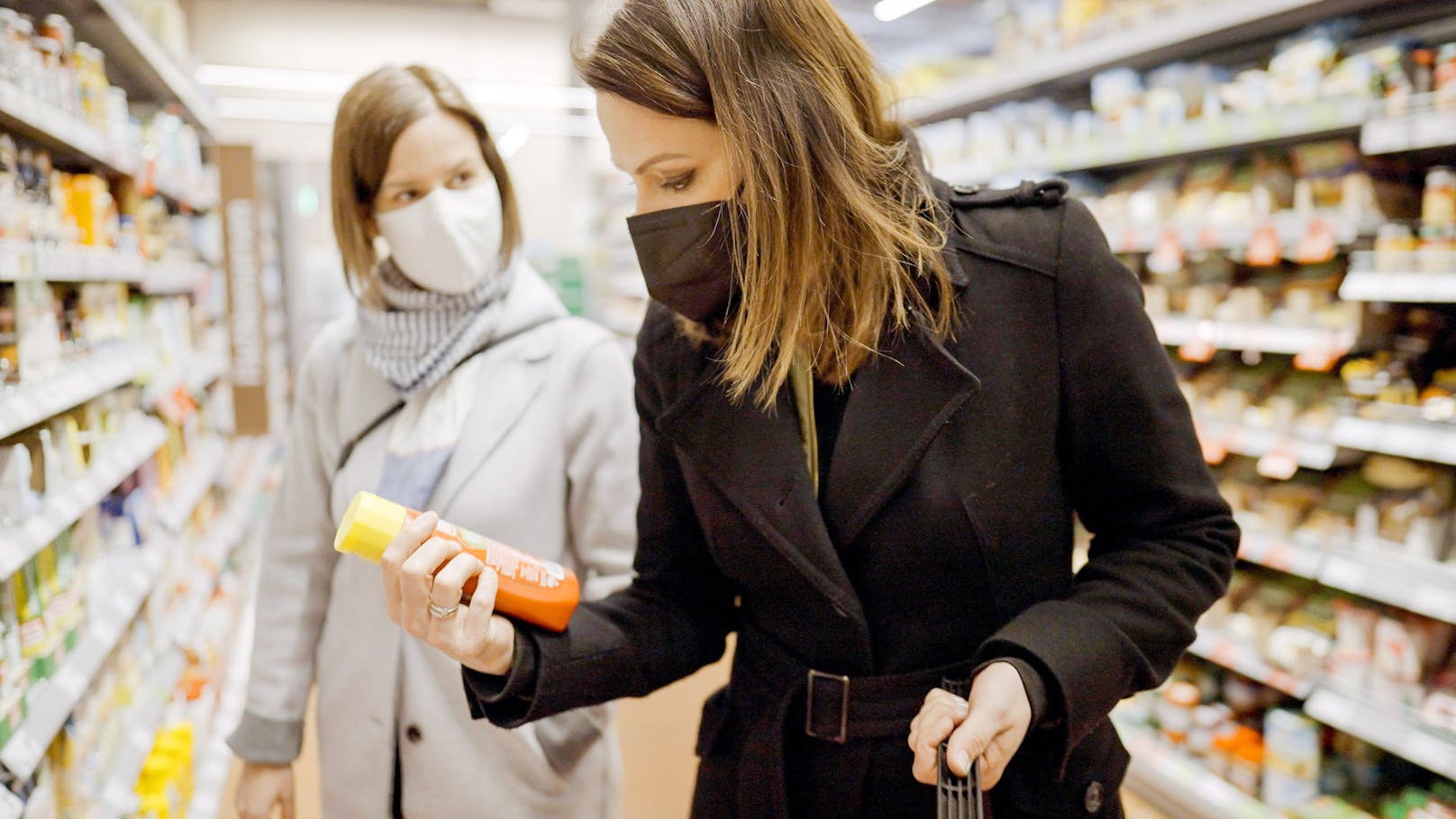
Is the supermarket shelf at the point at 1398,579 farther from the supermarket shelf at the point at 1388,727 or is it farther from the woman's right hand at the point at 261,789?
the woman's right hand at the point at 261,789

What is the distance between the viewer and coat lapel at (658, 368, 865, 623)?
1.03 m

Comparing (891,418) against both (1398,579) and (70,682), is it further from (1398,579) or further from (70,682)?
(1398,579)

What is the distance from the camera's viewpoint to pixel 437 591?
0.93 m

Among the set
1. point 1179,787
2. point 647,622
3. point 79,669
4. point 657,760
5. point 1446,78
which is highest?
point 1446,78

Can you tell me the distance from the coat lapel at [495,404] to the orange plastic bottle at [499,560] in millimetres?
399

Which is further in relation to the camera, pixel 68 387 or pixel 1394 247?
pixel 1394 247

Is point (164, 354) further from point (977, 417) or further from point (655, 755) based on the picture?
point (977, 417)

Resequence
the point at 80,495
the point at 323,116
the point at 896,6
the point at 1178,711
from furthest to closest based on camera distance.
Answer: the point at 323,116 < the point at 896,6 < the point at 1178,711 < the point at 80,495

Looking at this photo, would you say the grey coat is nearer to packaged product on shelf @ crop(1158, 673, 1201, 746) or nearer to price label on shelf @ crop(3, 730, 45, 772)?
price label on shelf @ crop(3, 730, 45, 772)

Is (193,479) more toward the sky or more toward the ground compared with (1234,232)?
more toward the ground

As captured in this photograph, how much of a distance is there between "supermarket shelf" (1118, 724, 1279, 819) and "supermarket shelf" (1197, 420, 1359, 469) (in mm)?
843

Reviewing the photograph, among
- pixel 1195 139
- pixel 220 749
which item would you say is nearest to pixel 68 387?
pixel 220 749

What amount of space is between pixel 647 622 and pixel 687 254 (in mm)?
447

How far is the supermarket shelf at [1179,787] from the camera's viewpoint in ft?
8.71
